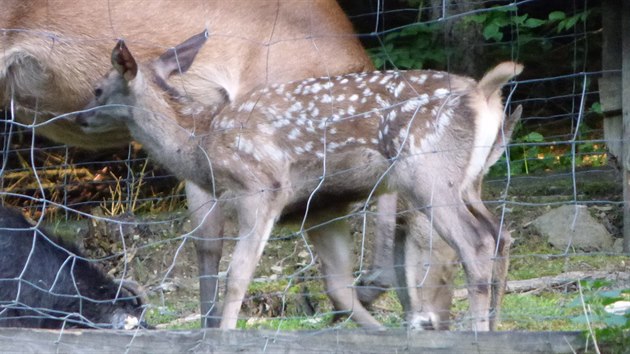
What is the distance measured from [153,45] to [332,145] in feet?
5.21

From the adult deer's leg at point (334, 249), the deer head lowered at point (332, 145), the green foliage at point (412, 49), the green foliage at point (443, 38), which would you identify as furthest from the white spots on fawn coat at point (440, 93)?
the green foliage at point (412, 49)

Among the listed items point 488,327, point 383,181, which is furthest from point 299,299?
point 488,327

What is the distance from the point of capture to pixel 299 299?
6.38 metres

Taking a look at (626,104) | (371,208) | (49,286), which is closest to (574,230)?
(626,104)

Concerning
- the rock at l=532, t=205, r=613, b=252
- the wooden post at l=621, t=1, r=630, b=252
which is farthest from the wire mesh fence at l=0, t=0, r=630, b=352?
the wooden post at l=621, t=1, r=630, b=252

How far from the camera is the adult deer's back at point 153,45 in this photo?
639 centimetres

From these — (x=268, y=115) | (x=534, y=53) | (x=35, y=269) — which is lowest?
(x=534, y=53)

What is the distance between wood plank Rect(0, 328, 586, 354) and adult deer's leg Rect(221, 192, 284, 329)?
2.05 feet

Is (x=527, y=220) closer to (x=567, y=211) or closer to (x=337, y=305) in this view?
(x=567, y=211)

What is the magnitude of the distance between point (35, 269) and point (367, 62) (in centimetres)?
226

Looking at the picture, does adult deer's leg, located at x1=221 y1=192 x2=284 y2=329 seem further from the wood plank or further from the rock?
the rock

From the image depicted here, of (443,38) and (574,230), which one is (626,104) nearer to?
(574,230)

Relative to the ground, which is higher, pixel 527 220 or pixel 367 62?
pixel 367 62

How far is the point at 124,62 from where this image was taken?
5.52 metres
